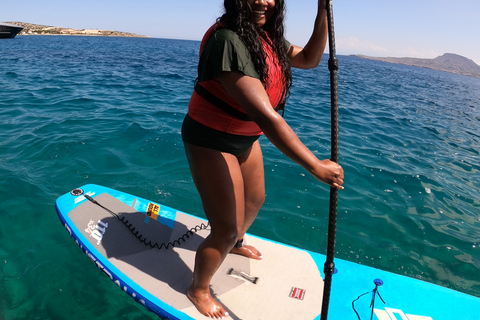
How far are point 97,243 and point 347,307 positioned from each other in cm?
283

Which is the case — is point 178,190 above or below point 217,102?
below

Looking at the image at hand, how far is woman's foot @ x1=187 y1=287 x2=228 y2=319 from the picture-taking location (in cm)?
287

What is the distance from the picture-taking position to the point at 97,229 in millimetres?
3965

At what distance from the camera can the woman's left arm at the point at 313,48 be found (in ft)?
7.82

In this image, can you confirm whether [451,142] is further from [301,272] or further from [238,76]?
[238,76]

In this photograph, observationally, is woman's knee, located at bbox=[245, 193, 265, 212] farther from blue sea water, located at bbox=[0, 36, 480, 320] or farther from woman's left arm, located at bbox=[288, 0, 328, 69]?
blue sea water, located at bbox=[0, 36, 480, 320]

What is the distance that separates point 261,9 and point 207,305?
2478mm

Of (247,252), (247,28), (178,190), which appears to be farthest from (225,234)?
(178,190)

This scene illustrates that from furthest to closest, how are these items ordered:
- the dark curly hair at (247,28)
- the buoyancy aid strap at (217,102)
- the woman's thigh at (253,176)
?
1. the woman's thigh at (253,176)
2. the buoyancy aid strap at (217,102)
3. the dark curly hair at (247,28)

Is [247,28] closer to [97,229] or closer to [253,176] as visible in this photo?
[253,176]

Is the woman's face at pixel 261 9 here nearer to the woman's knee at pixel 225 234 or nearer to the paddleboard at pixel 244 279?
the woman's knee at pixel 225 234

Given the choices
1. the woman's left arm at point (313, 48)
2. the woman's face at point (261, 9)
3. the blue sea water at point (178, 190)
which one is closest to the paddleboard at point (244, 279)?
the blue sea water at point (178, 190)

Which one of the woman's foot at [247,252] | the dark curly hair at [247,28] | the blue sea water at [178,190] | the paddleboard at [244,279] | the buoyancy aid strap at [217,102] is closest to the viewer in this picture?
the dark curly hair at [247,28]

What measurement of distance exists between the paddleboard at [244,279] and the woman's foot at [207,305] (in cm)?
6
